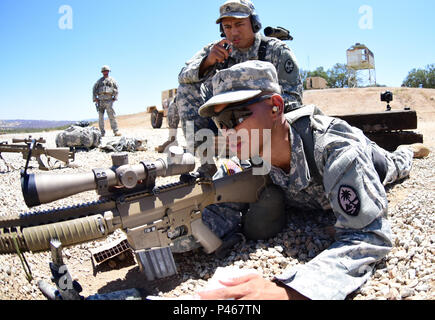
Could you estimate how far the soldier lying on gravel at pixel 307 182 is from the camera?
2.07 metres

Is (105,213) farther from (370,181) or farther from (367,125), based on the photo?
(367,125)

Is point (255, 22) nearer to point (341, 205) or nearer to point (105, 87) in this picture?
point (341, 205)

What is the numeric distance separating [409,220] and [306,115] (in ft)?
4.23

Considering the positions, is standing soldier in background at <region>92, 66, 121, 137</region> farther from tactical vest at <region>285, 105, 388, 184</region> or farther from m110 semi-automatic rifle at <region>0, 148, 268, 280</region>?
tactical vest at <region>285, 105, 388, 184</region>

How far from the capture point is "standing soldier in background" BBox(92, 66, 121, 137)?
14.3 meters

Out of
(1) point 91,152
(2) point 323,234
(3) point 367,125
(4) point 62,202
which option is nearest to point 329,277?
(2) point 323,234

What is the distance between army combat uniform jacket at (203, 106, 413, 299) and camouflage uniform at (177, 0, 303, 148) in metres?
1.10

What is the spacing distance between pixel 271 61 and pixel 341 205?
2226 millimetres

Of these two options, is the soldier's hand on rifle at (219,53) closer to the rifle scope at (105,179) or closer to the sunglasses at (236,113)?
the sunglasses at (236,113)

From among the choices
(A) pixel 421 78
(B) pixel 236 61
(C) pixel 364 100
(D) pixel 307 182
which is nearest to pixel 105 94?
(B) pixel 236 61

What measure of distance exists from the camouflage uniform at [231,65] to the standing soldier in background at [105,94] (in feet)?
36.2

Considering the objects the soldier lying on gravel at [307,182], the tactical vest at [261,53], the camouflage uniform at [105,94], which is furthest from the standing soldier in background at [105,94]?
the soldier lying on gravel at [307,182]

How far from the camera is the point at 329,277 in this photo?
206 centimetres

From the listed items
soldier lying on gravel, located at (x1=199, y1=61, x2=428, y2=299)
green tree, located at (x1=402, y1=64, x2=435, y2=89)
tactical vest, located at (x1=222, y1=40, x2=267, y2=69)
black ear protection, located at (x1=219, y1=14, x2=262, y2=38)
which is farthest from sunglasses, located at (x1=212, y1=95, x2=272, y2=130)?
green tree, located at (x1=402, y1=64, x2=435, y2=89)
